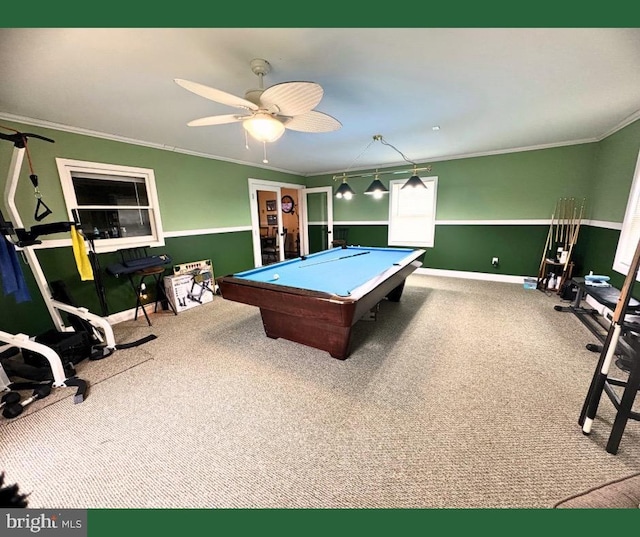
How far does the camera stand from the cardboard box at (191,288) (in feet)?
12.2

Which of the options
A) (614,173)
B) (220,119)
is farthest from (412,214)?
(220,119)

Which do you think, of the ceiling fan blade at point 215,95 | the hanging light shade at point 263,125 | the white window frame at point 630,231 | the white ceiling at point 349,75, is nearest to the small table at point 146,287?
the white ceiling at point 349,75

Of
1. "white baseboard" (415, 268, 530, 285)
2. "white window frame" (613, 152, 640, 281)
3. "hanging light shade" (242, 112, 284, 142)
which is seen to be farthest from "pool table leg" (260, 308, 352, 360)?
"white baseboard" (415, 268, 530, 285)

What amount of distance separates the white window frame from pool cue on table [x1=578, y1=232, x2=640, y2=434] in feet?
7.51

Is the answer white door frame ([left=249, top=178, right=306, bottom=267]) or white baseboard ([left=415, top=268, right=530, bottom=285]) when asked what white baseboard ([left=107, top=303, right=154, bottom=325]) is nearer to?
white door frame ([left=249, top=178, right=306, bottom=267])

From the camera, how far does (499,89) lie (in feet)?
7.09

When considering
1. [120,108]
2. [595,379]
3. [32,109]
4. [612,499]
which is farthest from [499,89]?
[32,109]

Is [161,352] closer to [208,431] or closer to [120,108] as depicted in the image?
[208,431]

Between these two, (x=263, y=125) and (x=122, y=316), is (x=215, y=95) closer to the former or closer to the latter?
(x=263, y=125)

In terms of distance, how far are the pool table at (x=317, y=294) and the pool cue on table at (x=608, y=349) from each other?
4.65 ft

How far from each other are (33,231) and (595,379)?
13.8 ft

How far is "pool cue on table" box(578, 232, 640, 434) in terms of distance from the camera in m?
1.36

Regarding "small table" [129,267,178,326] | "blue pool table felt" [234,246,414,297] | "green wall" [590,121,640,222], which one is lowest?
"small table" [129,267,178,326]

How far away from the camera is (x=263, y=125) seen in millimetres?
1786
